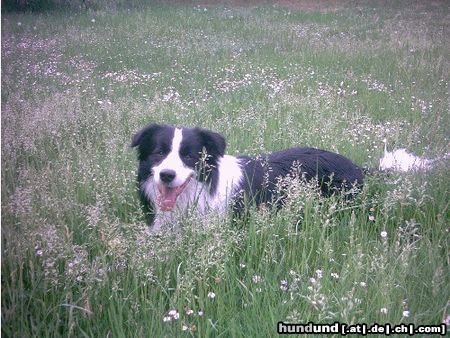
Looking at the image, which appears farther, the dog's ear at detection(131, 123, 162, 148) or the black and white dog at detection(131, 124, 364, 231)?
the dog's ear at detection(131, 123, 162, 148)

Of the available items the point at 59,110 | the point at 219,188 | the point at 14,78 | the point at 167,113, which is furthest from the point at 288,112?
the point at 14,78

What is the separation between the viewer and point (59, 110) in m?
4.38

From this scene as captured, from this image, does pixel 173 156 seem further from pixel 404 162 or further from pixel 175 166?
pixel 404 162

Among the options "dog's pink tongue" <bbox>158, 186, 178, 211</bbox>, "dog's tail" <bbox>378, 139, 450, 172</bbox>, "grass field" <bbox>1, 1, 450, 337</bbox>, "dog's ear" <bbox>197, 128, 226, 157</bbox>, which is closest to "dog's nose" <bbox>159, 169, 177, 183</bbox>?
"dog's pink tongue" <bbox>158, 186, 178, 211</bbox>

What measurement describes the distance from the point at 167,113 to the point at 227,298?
3.41 m

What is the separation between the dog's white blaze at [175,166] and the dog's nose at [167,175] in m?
0.02

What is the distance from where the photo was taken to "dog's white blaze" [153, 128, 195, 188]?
3.01 metres

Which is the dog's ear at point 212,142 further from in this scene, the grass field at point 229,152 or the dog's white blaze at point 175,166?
the grass field at point 229,152

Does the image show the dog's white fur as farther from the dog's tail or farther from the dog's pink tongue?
the dog's tail

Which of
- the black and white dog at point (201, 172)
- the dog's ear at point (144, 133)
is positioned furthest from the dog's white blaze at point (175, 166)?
the dog's ear at point (144, 133)

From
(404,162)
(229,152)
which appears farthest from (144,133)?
(404,162)

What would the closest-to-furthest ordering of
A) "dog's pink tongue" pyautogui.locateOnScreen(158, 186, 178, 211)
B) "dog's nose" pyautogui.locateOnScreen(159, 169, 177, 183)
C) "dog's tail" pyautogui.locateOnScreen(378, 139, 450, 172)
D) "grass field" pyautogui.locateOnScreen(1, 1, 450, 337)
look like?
"grass field" pyautogui.locateOnScreen(1, 1, 450, 337), "dog's nose" pyautogui.locateOnScreen(159, 169, 177, 183), "dog's pink tongue" pyautogui.locateOnScreen(158, 186, 178, 211), "dog's tail" pyautogui.locateOnScreen(378, 139, 450, 172)

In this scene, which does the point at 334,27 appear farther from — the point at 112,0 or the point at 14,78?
the point at 14,78

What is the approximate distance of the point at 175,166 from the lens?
3053 mm
